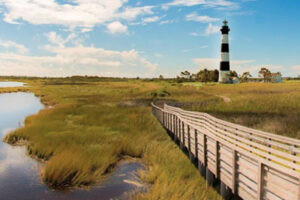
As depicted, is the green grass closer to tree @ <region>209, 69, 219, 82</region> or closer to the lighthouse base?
the lighthouse base

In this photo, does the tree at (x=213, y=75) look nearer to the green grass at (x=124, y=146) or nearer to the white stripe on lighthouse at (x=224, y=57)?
the white stripe on lighthouse at (x=224, y=57)

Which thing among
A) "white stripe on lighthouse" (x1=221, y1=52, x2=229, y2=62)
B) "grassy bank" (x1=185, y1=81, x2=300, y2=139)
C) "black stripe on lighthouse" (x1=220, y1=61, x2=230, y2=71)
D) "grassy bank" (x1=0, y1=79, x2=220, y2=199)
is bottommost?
"grassy bank" (x1=0, y1=79, x2=220, y2=199)

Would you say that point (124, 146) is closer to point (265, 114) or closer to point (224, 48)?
point (265, 114)

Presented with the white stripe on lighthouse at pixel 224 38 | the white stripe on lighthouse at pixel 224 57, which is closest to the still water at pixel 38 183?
the white stripe on lighthouse at pixel 224 57

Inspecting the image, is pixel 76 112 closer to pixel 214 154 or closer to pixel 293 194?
pixel 214 154

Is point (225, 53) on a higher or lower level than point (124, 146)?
higher

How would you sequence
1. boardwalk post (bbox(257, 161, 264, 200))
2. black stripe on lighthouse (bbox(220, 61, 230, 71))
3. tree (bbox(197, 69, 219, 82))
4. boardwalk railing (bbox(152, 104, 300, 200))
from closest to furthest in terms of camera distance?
boardwalk railing (bbox(152, 104, 300, 200)), boardwalk post (bbox(257, 161, 264, 200)), black stripe on lighthouse (bbox(220, 61, 230, 71)), tree (bbox(197, 69, 219, 82))

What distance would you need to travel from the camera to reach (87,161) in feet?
34.4

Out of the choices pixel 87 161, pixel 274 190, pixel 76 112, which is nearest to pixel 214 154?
pixel 274 190

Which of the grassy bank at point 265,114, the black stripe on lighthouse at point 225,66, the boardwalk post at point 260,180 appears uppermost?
the black stripe on lighthouse at point 225,66

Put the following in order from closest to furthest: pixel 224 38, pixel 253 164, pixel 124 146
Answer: pixel 253 164
pixel 124 146
pixel 224 38

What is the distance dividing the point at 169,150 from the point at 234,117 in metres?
9.52

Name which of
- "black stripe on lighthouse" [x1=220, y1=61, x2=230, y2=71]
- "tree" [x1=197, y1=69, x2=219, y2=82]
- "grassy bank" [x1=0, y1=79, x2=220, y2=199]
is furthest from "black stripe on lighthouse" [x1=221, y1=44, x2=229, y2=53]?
"grassy bank" [x1=0, y1=79, x2=220, y2=199]

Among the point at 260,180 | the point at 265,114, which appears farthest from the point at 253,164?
the point at 265,114
